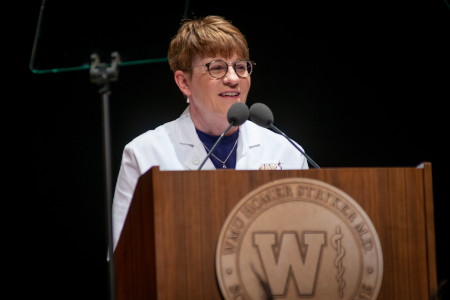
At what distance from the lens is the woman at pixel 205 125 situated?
2551 mm

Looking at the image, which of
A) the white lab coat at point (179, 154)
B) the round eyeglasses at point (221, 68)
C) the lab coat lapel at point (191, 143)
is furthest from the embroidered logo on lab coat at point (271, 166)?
the round eyeglasses at point (221, 68)

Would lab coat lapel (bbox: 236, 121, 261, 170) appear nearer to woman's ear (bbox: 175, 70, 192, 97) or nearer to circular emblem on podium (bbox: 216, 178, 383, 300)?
woman's ear (bbox: 175, 70, 192, 97)

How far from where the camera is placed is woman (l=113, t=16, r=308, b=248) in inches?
100

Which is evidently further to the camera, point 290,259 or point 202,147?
point 202,147

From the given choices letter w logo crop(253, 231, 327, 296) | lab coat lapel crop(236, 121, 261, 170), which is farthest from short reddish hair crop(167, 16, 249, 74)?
A: letter w logo crop(253, 231, 327, 296)

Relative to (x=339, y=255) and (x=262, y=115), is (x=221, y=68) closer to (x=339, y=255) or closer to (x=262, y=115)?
(x=262, y=115)

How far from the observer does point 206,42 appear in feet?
8.45

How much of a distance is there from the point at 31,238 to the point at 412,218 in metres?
2.05

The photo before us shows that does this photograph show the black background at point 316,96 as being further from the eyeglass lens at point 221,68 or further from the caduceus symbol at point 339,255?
the caduceus symbol at point 339,255

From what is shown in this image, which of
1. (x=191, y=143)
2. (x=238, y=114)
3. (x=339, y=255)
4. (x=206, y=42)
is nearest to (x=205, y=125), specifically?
(x=191, y=143)

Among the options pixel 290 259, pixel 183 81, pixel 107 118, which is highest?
pixel 183 81

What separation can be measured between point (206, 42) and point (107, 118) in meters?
1.34

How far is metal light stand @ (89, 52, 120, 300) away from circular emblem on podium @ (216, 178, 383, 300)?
271mm

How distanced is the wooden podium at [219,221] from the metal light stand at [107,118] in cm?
9
